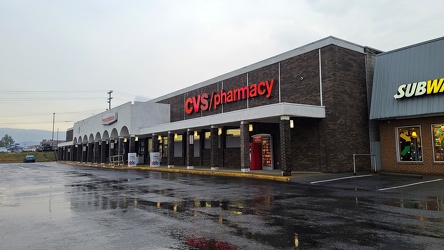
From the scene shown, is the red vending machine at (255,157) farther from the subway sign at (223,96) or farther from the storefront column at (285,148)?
the storefront column at (285,148)

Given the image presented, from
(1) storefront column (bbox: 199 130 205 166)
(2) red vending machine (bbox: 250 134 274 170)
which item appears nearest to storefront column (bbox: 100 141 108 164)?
(1) storefront column (bbox: 199 130 205 166)

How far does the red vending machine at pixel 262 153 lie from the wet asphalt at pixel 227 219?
1012 cm

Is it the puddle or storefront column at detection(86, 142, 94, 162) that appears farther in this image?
storefront column at detection(86, 142, 94, 162)

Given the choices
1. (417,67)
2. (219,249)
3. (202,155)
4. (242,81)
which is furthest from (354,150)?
(219,249)

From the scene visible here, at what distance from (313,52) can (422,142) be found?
8397mm

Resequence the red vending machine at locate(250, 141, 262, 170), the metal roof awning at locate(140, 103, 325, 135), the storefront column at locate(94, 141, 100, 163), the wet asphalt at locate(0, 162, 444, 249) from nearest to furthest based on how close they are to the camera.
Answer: the wet asphalt at locate(0, 162, 444, 249)
the metal roof awning at locate(140, 103, 325, 135)
the red vending machine at locate(250, 141, 262, 170)
the storefront column at locate(94, 141, 100, 163)

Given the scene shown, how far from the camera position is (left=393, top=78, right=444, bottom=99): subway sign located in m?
17.1

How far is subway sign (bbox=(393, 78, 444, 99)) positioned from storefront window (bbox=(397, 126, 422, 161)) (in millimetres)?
2278

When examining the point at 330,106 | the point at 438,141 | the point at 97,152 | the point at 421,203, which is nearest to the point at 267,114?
the point at 330,106

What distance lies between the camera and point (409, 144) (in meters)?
19.6

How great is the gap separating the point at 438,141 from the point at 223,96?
53.4 feet

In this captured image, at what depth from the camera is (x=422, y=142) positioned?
1880 centimetres

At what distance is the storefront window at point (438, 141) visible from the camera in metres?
18.0

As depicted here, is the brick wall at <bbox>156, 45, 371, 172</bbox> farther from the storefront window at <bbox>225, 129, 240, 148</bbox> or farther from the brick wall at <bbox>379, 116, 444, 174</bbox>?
the storefront window at <bbox>225, 129, 240, 148</bbox>
